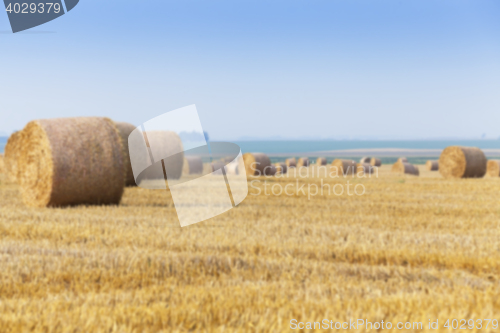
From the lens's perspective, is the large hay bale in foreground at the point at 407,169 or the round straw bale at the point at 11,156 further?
the large hay bale in foreground at the point at 407,169

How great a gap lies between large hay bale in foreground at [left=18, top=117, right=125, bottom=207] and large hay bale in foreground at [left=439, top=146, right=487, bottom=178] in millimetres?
16640

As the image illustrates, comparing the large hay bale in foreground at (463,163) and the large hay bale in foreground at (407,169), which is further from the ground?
the large hay bale in foreground at (463,163)

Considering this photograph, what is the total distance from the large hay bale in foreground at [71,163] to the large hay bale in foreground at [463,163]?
655 inches

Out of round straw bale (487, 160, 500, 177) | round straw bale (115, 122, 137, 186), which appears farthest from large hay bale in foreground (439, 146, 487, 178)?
round straw bale (115, 122, 137, 186)

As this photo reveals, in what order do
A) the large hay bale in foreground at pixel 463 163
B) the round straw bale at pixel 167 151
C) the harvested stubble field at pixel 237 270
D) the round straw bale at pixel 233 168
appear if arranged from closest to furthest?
the harvested stubble field at pixel 237 270 → the round straw bale at pixel 167 151 → the large hay bale in foreground at pixel 463 163 → the round straw bale at pixel 233 168

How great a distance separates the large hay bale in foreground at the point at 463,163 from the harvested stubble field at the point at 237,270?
13.5 m

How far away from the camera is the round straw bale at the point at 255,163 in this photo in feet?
75.5

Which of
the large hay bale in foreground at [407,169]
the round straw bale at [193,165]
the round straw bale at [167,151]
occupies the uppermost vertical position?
the round straw bale at [167,151]

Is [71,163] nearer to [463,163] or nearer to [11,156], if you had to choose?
[11,156]

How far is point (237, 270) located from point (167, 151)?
1212cm

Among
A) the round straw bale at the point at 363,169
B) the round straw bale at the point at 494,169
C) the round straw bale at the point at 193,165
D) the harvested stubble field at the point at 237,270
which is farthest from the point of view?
the round straw bale at the point at 363,169

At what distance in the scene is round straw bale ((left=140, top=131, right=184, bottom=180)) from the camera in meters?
15.3

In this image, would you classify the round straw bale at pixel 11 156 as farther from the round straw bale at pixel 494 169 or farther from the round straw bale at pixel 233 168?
the round straw bale at pixel 494 169

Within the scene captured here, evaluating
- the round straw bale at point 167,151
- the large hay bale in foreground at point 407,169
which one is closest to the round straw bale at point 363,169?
the large hay bale in foreground at point 407,169
